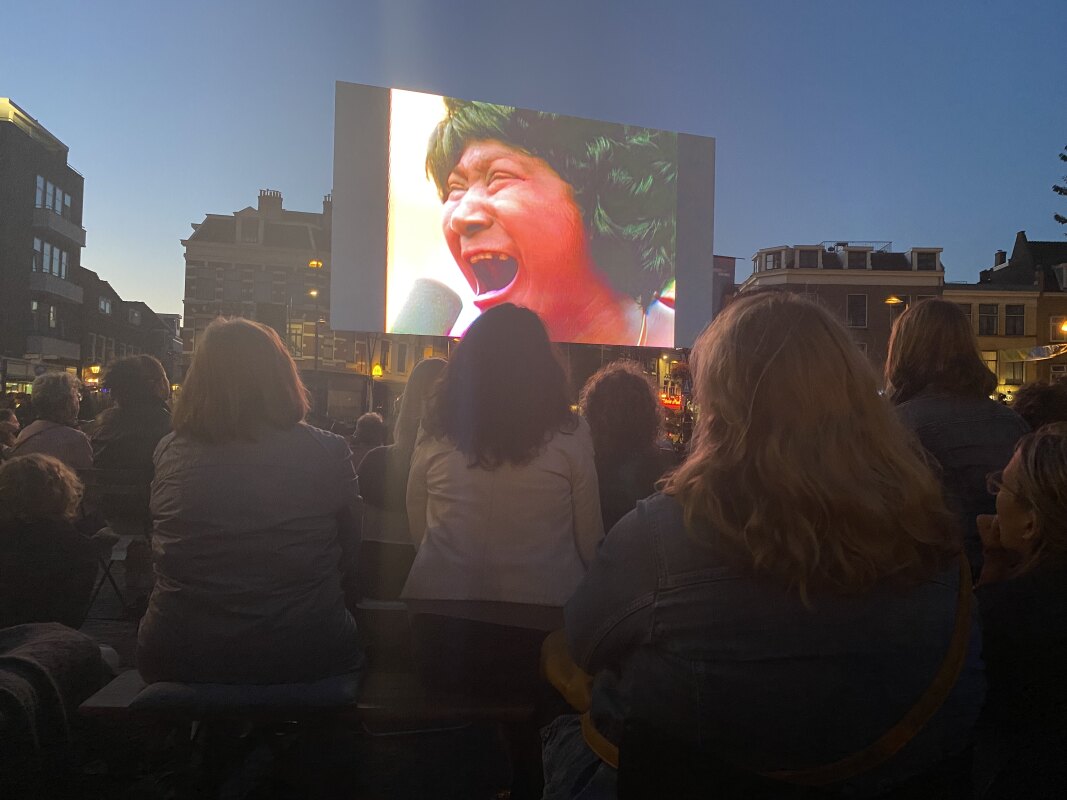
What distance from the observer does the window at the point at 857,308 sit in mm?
34562

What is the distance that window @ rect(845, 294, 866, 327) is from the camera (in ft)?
113

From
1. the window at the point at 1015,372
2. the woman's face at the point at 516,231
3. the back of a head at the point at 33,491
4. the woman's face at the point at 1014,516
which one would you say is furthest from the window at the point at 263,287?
the woman's face at the point at 1014,516

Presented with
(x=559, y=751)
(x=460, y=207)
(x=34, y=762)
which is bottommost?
(x=34, y=762)

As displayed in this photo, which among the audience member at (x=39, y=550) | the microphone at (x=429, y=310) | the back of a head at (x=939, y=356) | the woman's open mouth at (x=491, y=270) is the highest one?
the woman's open mouth at (x=491, y=270)

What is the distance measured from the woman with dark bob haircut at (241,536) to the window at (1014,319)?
129ft

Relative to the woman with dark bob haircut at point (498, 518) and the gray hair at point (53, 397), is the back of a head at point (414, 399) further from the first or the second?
the gray hair at point (53, 397)

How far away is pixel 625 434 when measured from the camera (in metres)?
3.25

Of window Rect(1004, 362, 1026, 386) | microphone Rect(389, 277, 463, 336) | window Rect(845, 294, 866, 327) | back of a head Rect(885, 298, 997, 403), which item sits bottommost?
back of a head Rect(885, 298, 997, 403)

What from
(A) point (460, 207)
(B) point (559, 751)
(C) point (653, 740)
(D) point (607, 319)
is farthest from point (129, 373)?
(D) point (607, 319)

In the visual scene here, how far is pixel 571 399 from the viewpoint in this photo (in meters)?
2.38

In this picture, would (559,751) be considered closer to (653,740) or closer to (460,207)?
(653,740)

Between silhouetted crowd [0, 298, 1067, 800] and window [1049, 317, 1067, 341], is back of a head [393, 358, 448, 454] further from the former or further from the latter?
window [1049, 317, 1067, 341]

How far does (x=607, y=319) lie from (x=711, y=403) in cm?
1117

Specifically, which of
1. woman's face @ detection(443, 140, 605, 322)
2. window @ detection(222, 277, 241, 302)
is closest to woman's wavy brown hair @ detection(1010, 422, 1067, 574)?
woman's face @ detection(443, 140, 605, 322)
